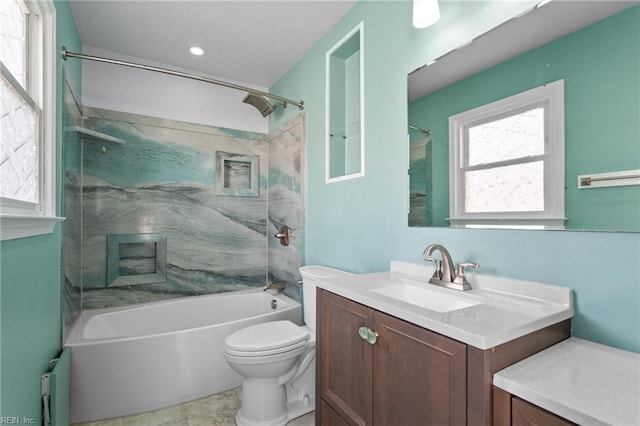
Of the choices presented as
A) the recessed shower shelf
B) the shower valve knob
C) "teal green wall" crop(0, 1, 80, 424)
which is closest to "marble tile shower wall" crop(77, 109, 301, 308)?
the recessed shower shelf

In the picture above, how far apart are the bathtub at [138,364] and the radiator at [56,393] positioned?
0.60 ft

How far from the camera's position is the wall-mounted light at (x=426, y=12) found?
1.29 m

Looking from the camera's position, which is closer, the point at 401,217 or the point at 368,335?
the point at 368,335

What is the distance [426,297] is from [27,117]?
1.81 metres

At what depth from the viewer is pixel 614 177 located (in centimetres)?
89

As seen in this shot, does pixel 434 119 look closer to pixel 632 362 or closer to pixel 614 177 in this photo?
pixel 614 177

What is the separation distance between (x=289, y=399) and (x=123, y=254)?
183cm

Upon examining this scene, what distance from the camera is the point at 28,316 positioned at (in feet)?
3.75

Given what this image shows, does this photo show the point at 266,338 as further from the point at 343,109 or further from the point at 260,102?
the point at 260,102

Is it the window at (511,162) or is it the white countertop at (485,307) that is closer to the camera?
the white countertop at (485,307)

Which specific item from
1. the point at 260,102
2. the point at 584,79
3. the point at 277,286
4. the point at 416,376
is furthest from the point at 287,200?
the point at 584,79

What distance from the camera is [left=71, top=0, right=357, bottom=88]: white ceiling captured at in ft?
6.32

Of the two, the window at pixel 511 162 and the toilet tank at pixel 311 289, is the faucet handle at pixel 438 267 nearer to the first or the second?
the window at pixel 511 162

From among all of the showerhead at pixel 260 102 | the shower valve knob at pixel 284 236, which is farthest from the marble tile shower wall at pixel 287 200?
the showerhead at pixel 260 102
